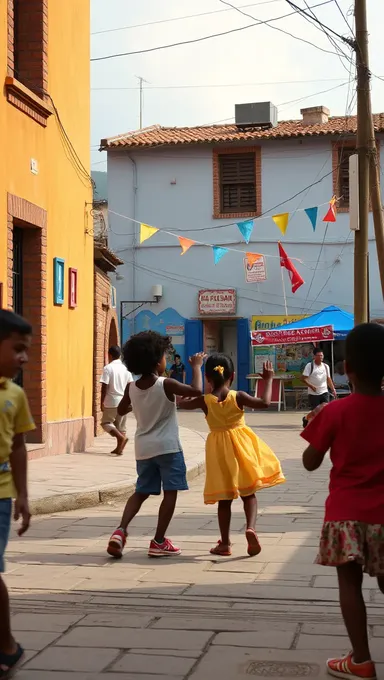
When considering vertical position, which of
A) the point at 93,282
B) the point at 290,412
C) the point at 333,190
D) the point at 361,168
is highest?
the point at 333,190

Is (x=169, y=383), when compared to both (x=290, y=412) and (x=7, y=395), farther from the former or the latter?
(x=290, y=412)

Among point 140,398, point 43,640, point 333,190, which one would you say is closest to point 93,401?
point 140,398

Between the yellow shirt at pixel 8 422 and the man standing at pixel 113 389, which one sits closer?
the yellow shirt at pixel 8 422

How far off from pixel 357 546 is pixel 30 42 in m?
10.6

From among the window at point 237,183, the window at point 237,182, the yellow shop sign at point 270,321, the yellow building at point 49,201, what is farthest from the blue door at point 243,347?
the yellow building at point 49,201

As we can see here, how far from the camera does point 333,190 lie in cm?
3159

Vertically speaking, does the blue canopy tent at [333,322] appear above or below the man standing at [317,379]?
above

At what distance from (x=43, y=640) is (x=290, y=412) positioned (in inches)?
952

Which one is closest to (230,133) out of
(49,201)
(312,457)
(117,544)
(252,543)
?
(49,201)

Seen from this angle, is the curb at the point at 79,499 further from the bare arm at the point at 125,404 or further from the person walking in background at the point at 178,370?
the person walking in background at the point at 178,370

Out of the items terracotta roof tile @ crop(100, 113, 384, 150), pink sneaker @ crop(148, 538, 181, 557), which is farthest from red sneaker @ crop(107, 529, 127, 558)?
terracotta roof tile @ crop(100, 113, 384, 150)

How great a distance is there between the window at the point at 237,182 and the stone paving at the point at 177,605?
937 inches

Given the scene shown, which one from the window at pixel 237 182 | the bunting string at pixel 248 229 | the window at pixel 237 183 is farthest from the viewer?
the window at pixel 237 183

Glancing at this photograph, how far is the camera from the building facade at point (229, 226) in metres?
31.5
